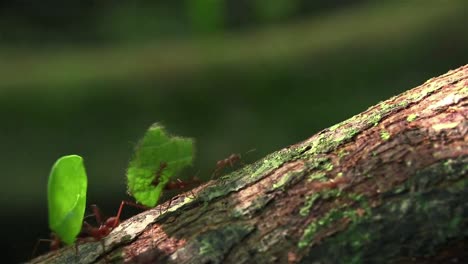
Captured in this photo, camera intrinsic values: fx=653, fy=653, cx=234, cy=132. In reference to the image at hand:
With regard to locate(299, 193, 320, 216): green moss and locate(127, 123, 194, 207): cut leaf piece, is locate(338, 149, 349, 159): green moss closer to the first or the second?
locate(299, 193, 320, 216): green moss

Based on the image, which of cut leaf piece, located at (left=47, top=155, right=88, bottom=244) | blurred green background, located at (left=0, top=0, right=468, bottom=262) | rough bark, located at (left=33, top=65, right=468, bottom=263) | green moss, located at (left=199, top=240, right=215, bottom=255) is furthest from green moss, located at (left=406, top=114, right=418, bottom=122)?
blurred green background, located at (left=0, top=0, right=468, bottom=262)

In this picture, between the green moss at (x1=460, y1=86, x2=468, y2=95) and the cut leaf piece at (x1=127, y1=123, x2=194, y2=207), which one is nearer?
the green moss at (x1=460, y1=86, x2=468, y2=95)

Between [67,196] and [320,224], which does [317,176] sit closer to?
[320,224]

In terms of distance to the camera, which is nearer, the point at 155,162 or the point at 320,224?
the point at 320,224

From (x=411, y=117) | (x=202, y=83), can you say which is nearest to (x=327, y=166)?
(x=411, y=117)

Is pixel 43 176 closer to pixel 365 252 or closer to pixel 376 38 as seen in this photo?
pixel 376 38

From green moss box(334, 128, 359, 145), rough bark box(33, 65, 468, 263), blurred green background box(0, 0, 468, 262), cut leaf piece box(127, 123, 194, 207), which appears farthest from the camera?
blurred green background box(0, 0, 468, 262)

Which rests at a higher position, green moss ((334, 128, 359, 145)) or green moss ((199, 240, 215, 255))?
green moss ((334, 128, 359, 145))
